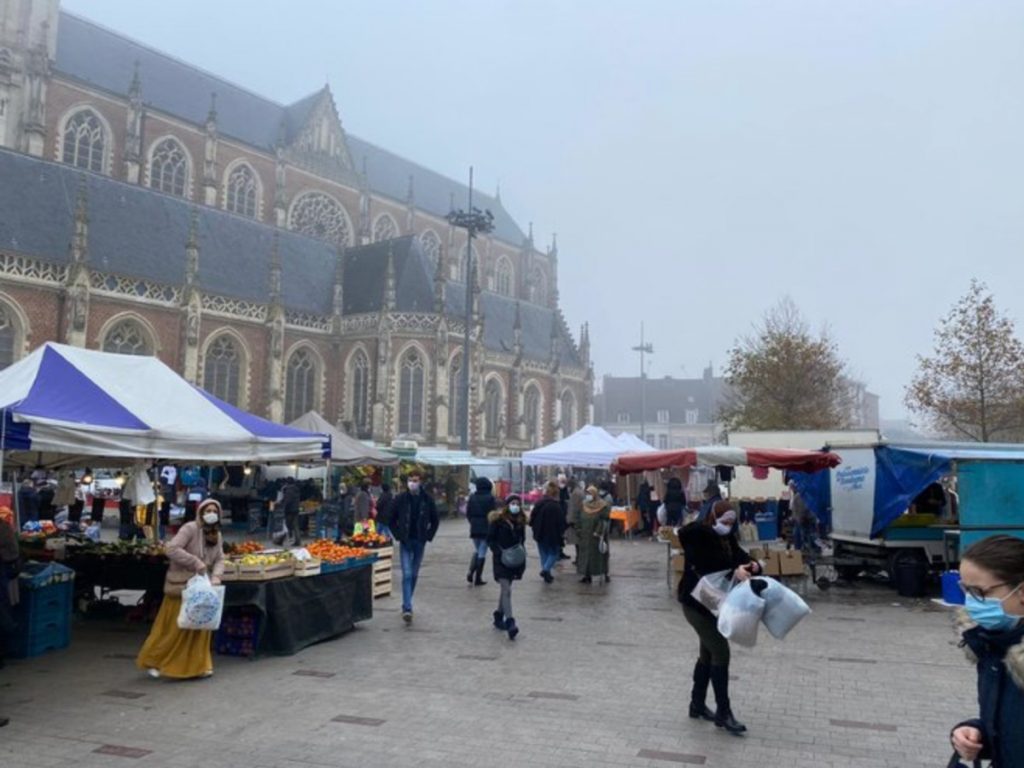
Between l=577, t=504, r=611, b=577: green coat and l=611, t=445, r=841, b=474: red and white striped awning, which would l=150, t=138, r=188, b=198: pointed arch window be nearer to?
l=577, t=504, r=611, b=577: green coat

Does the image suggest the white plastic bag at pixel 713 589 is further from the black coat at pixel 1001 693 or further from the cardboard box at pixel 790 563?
the cardboard box at pixel 790 563

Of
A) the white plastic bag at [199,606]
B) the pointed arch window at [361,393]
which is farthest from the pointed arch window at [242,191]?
the white plastic bag at [199,606]

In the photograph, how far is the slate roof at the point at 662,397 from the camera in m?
68.9

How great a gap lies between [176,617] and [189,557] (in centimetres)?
59

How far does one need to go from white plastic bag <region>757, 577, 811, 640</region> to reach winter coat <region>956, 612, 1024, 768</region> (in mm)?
2521

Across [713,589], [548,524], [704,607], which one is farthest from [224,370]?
[713,589]

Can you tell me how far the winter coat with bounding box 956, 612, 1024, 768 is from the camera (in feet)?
6.84

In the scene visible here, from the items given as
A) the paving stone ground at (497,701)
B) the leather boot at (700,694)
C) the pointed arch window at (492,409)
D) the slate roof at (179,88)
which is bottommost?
the paving stone ground at (497,701)

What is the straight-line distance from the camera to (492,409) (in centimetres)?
4150

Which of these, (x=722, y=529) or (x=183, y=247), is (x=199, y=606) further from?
(x=183, y=247)

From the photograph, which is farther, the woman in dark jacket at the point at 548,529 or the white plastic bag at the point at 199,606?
the woman in dark jacket at the point at 548,529

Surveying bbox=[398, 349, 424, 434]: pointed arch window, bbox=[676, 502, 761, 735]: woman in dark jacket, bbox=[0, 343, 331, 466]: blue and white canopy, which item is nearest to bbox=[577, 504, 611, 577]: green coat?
bbox=[0, 343, 331, 466]: blue and white canopy

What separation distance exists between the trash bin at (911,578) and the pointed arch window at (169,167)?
3538 centimetres

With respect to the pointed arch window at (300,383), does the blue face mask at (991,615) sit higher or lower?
lower
